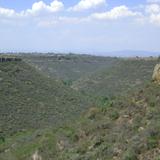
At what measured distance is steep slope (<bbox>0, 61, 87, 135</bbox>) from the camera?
51634 millimetres

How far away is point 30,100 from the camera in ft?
194

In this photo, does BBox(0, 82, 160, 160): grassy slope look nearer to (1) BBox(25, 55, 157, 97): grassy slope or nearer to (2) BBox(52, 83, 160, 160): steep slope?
(2) BBox(52, 83, 160, 160): steep slope

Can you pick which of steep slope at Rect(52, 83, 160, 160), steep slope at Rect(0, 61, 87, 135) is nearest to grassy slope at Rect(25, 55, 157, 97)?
steep slope at Rect(0, 61, 87, 135)

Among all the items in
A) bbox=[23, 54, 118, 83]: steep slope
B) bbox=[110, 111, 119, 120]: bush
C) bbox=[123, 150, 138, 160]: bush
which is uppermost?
bbox=[110, 111, 119, 120]: bush

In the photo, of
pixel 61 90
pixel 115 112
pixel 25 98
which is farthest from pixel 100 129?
pixel 61 90

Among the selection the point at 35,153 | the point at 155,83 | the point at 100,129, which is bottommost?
the point at 35,153

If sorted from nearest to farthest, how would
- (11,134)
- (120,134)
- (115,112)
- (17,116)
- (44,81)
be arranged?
1. (120,134)
2. (115,112)
3. (11,134)
4. (17,116)
5. (44,81)

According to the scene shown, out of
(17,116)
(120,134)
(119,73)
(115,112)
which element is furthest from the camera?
(119,73)

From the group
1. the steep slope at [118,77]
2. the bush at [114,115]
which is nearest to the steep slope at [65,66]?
the steep slope at [118,77]

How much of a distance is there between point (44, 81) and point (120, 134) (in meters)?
48.7

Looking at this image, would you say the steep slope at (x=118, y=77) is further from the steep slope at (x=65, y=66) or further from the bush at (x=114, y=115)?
the bush at (x=114, y=115)

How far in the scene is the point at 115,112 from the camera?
25625mm

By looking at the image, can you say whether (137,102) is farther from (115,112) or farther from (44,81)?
(44,81)

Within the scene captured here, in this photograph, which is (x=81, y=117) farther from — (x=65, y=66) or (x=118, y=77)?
(x=65, y=66)
